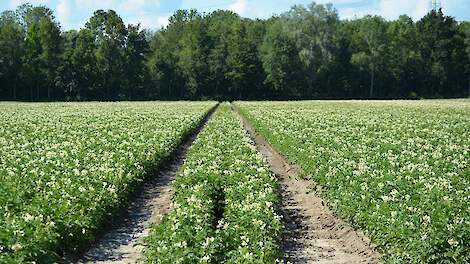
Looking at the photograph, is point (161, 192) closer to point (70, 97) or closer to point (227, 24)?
point (70, 97)

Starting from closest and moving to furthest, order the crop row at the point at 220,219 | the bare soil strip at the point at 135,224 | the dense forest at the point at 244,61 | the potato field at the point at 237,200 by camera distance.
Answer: the crop row at the point at 220,219
the potato field at the point at 237,200
the bare soil strip at the point at 135,224
the dense forest at the point at 244,61

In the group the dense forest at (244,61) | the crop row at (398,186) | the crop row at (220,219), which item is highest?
the dense forest at (244,61)

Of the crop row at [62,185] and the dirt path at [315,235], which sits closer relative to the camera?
the crop row at [62,185]

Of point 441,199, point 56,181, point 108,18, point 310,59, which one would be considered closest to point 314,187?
point 441,199

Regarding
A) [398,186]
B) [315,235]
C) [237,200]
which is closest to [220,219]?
[237,200]

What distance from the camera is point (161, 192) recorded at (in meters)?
15.6

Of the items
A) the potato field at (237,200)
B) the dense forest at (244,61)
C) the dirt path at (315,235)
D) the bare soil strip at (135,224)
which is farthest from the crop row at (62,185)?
the dense forest at (244,61)

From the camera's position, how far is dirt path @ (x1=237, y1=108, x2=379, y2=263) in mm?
10078

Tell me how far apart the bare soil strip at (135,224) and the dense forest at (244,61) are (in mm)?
79085

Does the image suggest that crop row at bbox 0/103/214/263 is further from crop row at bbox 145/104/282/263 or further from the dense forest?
the dense forest

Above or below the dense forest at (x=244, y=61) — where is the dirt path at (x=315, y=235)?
below

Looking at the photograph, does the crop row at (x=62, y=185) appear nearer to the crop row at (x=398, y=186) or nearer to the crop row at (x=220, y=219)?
the crop row at (x=220, y=219)

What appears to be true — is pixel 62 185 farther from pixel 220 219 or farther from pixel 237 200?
pixel 237 200

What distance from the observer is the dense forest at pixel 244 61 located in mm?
93625
